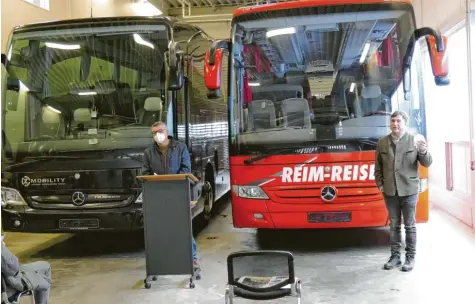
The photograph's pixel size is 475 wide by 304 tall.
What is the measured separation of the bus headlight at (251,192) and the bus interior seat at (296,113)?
0.81 m

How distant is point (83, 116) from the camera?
6.16m

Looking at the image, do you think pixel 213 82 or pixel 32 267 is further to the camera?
pixel 213 82

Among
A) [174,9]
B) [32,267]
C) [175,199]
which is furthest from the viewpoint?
[174,9]

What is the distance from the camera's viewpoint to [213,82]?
18.0ft

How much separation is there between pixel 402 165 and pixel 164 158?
241 cm

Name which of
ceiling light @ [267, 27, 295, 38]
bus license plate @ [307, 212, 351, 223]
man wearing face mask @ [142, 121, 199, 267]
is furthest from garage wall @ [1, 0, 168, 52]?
bus license plate @ [307, 212, 351, 223]

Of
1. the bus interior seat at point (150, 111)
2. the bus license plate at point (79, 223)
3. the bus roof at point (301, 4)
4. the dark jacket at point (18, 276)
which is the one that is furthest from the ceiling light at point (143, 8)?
the dark jacket at point (18, 276)

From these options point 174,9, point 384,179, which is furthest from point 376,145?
point 174,9

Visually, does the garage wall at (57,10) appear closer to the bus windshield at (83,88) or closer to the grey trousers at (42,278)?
the bus windshield at (83,88)

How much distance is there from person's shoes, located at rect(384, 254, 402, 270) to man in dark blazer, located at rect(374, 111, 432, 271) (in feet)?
0.05

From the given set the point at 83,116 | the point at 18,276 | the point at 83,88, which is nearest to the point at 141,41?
the point at 83,88

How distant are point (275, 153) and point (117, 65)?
2218 mm

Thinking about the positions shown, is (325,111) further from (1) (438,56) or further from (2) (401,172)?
(1) (438,56)

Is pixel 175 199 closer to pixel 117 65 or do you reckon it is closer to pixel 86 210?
pixel 86 210
